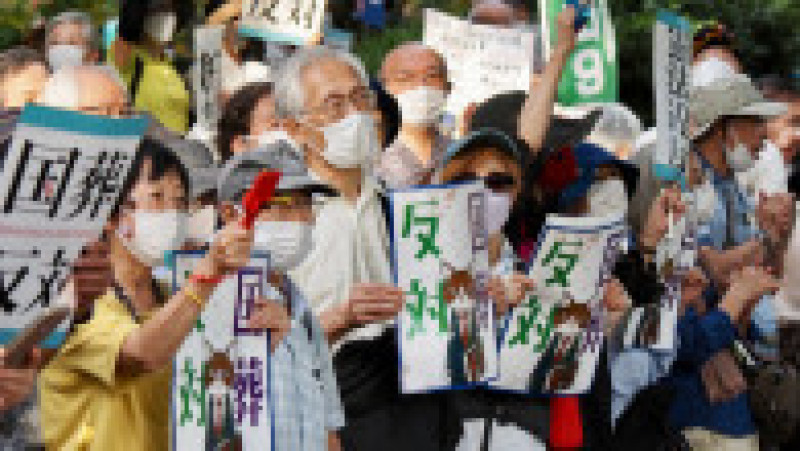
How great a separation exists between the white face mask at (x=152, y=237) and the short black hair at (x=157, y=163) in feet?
0.33

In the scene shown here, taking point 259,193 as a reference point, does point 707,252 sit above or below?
below

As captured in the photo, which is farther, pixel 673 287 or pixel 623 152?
pixel 623 152

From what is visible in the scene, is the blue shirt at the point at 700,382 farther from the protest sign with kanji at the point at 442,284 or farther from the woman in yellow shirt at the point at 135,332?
the woman in yellow shirt at the point at 135,332

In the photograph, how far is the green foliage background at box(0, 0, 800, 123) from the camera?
14.1 metres

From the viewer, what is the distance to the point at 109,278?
18.9 ft

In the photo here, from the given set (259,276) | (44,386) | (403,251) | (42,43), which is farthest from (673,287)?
(42,43)

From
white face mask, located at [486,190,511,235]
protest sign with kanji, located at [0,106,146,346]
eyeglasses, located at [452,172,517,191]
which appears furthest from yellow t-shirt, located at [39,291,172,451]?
eyeglasses, located at [452,172,517,191]

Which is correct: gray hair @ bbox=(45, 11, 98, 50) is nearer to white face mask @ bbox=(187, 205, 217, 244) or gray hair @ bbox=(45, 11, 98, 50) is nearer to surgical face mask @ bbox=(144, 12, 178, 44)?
surgical face mask @ bbox=(144, 12, 178, 44)

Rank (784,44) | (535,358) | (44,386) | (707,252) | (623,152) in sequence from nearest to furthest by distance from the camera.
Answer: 1. (44,386)
2. (535,358)
3. (707,252)
4. (623,152)
5. (784,44)

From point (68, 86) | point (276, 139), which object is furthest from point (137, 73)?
point (68, 86)

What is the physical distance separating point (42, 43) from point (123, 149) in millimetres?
5350

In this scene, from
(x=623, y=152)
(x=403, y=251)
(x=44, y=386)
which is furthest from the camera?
(x=623, y=152)

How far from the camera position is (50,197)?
501 centimetres

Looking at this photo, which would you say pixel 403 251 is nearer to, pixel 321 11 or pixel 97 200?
pixel 97 200
